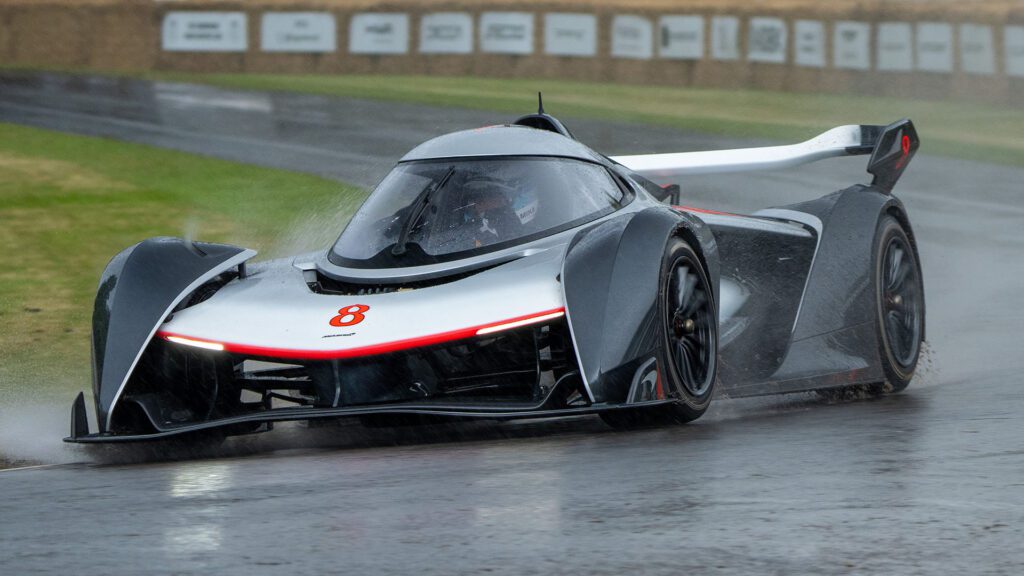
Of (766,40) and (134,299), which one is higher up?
(766,40)

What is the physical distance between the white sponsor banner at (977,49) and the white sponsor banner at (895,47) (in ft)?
3.26

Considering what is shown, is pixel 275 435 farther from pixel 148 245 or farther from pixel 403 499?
pixel 403 499

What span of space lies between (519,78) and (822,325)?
25.6m

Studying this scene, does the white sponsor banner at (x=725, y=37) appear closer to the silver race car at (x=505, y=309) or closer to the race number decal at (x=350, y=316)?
the silver race car at (x=505, y=309)

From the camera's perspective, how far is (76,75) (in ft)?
103

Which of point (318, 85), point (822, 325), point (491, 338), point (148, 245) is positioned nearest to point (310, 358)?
point (491, 338)

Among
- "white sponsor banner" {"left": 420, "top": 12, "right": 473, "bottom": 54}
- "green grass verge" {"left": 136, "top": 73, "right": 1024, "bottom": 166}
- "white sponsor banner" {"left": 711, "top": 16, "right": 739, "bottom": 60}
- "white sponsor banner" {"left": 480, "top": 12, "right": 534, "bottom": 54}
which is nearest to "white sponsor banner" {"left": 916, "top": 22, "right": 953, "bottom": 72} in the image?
"green grass verge" {"left": 136, "top": 73, "right": 1024, "bottom": 166}

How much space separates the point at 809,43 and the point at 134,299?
Answer: 26.2m

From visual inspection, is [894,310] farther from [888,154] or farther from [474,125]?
[474,125]

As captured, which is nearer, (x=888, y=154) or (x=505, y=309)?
(x=505, y=309)

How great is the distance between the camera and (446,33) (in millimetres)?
32781

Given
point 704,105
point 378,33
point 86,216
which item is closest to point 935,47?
point 704,105

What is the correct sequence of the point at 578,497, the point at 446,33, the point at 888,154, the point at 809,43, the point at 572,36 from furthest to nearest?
1. the point at 446,33
2. the point at 572,36
3. the point at 809,43
4. the point at 888,154
5. the point at 578,497

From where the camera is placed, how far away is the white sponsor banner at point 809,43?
31109 mm
